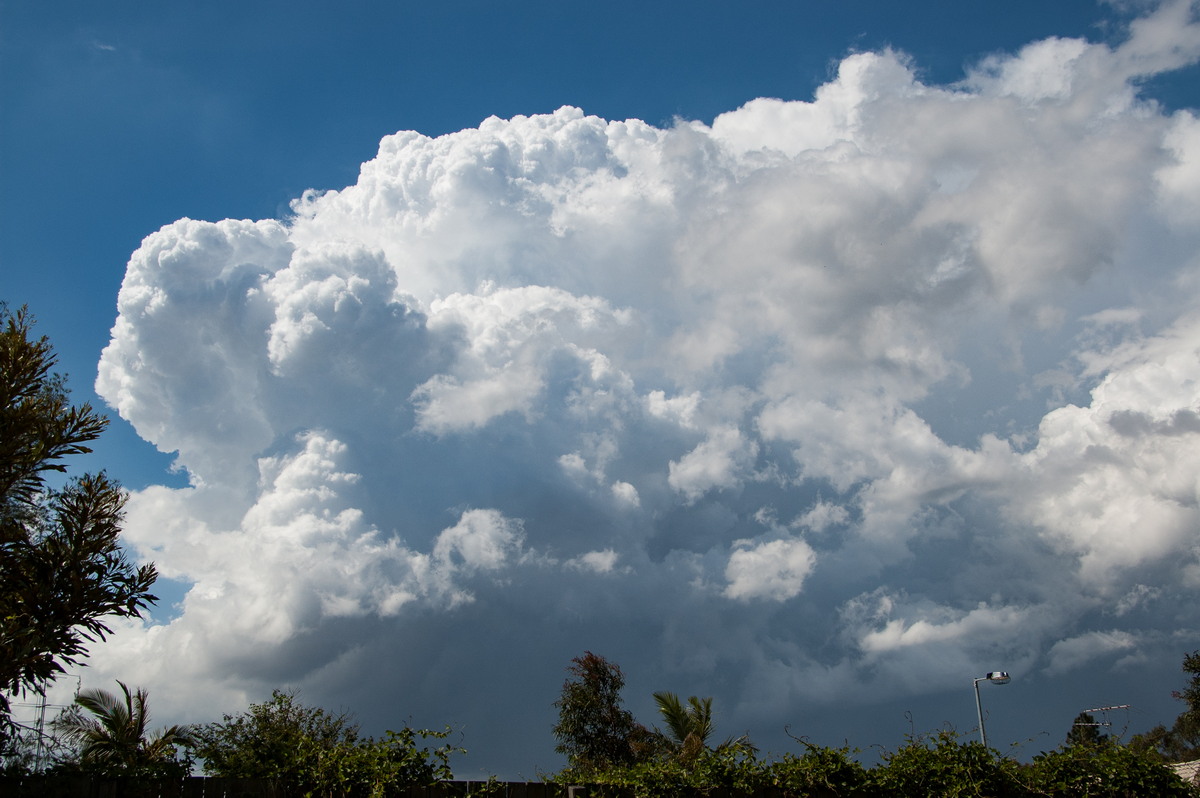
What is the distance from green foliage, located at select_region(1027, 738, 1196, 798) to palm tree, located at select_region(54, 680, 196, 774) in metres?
10.4

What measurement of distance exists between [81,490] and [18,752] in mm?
3176

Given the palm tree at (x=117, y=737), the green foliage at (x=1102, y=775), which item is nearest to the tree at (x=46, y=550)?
the palm tree at (x=117, y=737)

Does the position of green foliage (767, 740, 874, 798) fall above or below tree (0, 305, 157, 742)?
below

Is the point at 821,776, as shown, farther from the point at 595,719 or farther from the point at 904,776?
the point at 595,719

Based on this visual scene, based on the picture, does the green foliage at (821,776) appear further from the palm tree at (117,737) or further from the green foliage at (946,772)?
the palm tree at (117,737)

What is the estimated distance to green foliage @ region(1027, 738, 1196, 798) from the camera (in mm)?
10969

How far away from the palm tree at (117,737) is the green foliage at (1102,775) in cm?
1041

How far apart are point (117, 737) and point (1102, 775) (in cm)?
1350

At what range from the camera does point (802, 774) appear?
34.4 feet

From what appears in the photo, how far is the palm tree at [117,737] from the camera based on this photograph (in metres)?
8.66

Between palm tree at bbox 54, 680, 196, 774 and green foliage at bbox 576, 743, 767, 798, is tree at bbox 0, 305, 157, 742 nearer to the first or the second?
palm tree at bbox 54, 680, 196, 774

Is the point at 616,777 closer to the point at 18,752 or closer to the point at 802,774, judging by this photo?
the point at 802,774

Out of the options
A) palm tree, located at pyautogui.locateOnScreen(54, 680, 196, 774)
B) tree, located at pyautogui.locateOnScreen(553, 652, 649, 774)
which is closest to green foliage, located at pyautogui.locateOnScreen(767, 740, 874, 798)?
palm tree, located at pyautogui.locateOnScreen(54, 680, 196, 774)

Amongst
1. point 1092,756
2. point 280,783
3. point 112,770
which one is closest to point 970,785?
point 1092,756
